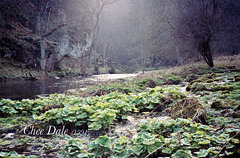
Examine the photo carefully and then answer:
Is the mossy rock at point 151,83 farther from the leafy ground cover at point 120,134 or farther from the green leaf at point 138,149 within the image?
the green leaf at point 138,149

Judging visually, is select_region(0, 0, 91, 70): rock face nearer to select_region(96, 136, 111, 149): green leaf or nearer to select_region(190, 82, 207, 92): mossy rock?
select_region(190, 82, 207, 92): mossy rock

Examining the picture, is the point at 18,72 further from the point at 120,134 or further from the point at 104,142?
the point at 104,142

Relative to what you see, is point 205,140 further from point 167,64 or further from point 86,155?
point 167,64

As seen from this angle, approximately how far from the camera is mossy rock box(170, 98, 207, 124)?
9.47ft

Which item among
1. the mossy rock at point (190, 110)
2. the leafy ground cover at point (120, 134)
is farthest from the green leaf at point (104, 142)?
the mossy rock at point (190, 110)

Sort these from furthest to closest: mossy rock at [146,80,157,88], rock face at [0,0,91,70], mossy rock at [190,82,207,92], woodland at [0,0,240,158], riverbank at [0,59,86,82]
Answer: rock face at [0,0,91,70]
riverbank at [0,59,86,82]
mossy rock at [146,80,157,88]
mossy rock at [190,82,207,92]
woodland at [0,0,240,158]

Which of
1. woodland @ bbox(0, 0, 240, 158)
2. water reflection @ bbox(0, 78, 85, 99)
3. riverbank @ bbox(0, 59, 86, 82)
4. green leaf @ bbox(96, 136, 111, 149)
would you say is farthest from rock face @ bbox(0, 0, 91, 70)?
green leaf @ bbox(96, 136, 111, 149)

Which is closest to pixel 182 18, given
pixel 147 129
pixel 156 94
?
pixel 156 94

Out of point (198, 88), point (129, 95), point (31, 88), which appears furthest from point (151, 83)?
point (31, 88)

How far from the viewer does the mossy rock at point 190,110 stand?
9.47 ft

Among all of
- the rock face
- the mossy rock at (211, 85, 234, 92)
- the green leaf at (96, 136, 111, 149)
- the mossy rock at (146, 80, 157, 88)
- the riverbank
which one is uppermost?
the rock face

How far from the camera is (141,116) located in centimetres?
391

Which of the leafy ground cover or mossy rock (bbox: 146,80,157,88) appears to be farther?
mossy rock (bbox: 146,80,157,88)

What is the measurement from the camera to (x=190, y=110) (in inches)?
125
